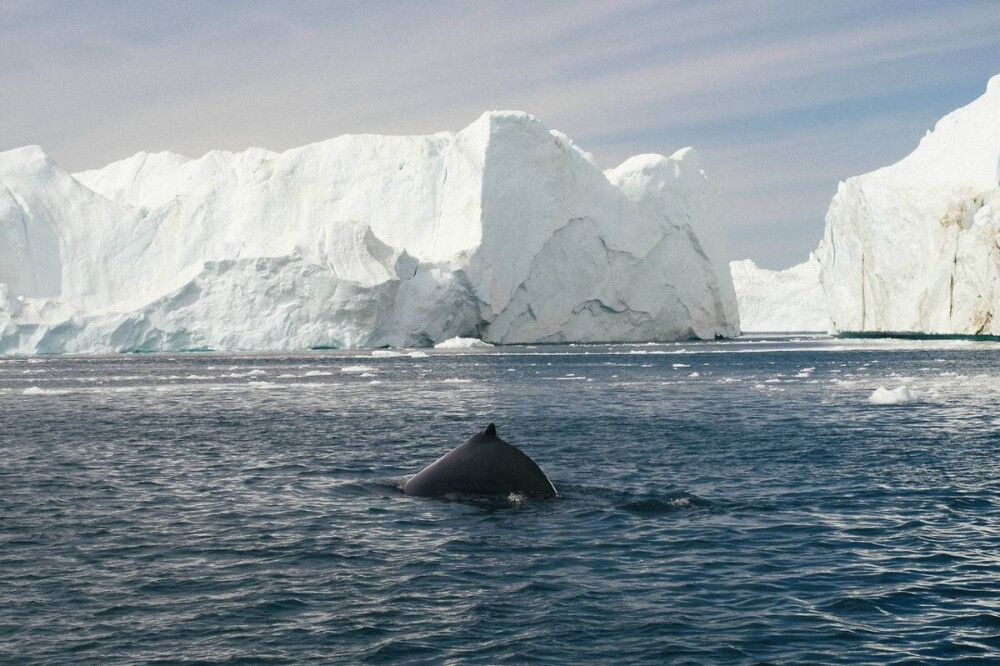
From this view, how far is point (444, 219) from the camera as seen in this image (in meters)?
91.4

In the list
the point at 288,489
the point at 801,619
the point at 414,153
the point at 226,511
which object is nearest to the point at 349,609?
the point at 801,619

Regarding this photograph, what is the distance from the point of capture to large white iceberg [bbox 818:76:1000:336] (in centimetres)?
7681

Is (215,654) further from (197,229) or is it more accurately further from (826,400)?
(197,229)

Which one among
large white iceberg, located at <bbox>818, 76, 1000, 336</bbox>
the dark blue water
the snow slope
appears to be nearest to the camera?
the dark blue water

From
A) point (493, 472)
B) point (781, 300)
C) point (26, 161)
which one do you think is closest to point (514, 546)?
point (493, 472)

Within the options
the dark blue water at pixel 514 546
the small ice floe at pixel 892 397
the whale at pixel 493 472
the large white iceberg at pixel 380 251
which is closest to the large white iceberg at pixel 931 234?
the large white iceberg at pixel 380 251

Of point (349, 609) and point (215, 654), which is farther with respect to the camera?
point (349, 609)

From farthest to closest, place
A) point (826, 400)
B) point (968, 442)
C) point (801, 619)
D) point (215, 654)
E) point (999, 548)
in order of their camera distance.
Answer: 1. point (826, 400)
2. point (968, 442)
3. point (999, 548)
4. point (801, 619)
5. point (215, 654)

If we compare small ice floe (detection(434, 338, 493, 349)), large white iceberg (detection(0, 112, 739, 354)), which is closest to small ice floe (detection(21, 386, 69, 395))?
large white iceberg (detection(0, 112, 739, 354))

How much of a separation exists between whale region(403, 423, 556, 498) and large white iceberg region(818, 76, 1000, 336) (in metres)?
69.4

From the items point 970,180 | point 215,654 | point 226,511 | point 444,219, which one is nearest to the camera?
point 215,654

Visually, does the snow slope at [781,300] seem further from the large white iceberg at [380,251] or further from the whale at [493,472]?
the whale at [493,472]

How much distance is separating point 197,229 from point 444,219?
77.0 feet

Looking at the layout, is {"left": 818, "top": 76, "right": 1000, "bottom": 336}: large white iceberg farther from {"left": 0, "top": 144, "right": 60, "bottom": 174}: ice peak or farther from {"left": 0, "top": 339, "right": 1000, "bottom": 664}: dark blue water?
{"left": 0, "top": 144, "right": 60, "bottom": 174}: ice peak
